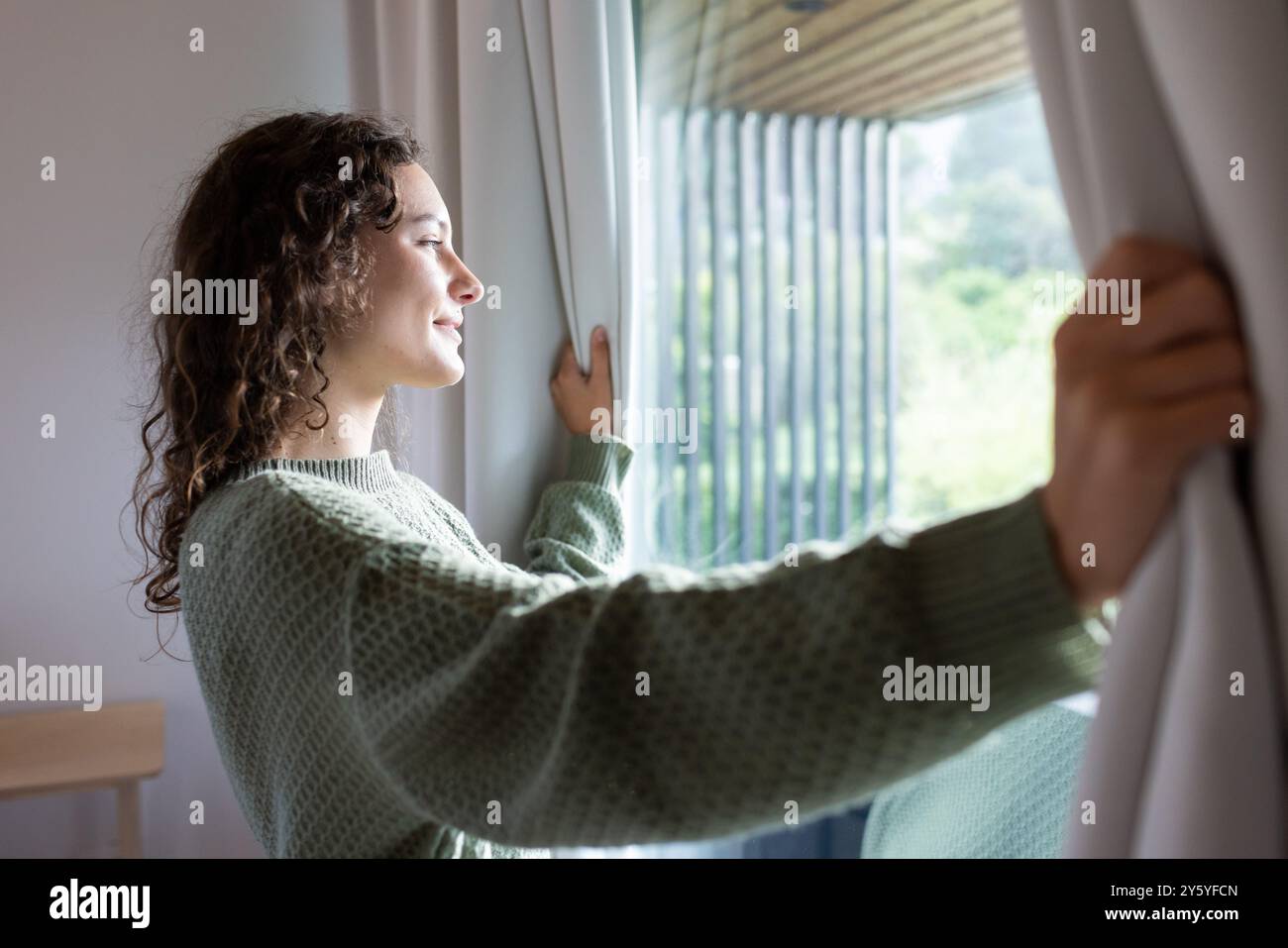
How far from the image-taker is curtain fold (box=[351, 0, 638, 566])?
156 centimetres

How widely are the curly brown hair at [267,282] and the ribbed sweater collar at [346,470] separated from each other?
47 mm

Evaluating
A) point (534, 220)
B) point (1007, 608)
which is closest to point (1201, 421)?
point (1007, 608)

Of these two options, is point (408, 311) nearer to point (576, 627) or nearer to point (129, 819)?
point (576, 627)

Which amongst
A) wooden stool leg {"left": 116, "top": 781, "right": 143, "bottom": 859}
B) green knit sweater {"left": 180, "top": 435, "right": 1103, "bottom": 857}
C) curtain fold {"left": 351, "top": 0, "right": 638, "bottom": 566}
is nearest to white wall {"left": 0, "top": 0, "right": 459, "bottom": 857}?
wooden stool leg {"left": 116, "top": 781, "right": 143, "bottom": 859}

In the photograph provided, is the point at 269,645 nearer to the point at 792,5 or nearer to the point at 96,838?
the point at 792,5

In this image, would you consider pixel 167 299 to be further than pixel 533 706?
Yes

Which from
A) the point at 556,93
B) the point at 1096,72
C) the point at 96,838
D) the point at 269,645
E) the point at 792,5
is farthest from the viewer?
the point at 96,838

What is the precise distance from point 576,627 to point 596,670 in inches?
1.3

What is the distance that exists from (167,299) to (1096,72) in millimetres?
1091

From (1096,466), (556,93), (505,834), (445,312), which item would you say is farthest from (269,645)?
(556,93)

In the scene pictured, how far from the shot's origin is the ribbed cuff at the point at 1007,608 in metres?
0.53

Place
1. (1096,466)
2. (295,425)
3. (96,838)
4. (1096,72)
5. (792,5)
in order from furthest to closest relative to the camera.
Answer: (96,838), (792,5), (295,425), (1096,72), (1096,466)

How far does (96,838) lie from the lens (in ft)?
6.64

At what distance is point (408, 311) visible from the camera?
1.22 metres
